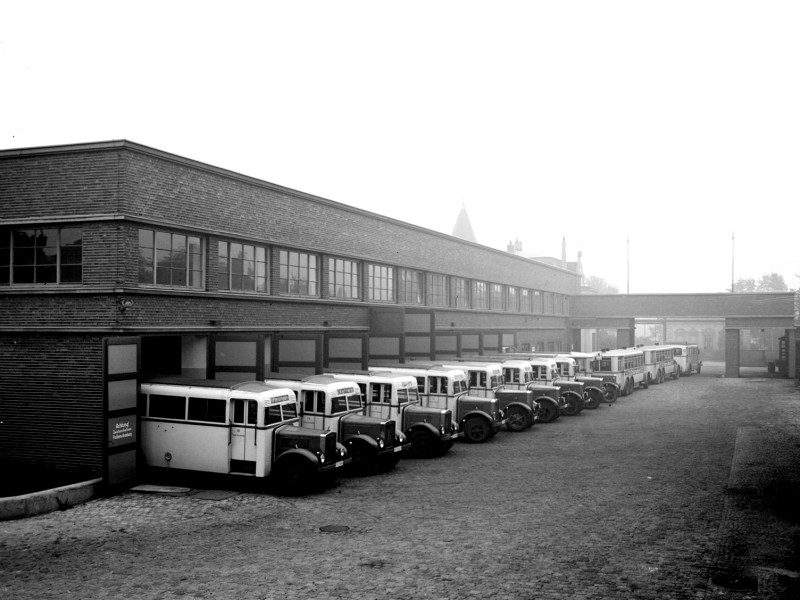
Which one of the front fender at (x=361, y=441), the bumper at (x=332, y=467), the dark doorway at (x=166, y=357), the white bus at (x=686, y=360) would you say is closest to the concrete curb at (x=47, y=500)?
the bumper at (x=332, y=467)

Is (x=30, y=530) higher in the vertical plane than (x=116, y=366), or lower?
lower

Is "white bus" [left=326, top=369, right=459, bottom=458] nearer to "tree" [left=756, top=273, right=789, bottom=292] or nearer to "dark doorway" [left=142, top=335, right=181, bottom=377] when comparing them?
"dark doorway" [left=142, top=335, right=181, bottom=377]

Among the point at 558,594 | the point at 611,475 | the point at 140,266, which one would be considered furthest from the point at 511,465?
the point at 140,266

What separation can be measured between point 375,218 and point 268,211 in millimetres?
7645

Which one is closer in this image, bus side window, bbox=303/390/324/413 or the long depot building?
the long depot building

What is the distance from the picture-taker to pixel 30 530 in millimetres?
11992

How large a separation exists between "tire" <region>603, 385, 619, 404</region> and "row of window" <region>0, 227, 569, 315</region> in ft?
30.7

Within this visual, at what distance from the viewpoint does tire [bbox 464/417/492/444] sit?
21.2 m

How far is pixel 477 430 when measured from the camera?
2136 cm

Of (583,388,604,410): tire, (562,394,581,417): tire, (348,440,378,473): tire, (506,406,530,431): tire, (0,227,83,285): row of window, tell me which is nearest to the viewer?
(348,440,378,473): tire

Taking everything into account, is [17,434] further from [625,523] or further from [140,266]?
[625,523]

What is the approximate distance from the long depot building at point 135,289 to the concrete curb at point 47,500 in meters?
0.47

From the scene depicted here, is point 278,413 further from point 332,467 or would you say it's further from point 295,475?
point 332,467

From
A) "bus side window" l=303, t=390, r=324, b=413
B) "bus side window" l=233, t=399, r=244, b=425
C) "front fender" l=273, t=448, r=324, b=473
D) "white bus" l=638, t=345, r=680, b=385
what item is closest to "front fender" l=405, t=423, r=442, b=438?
"bus side window" l=303, t=390, r=324, b=413
